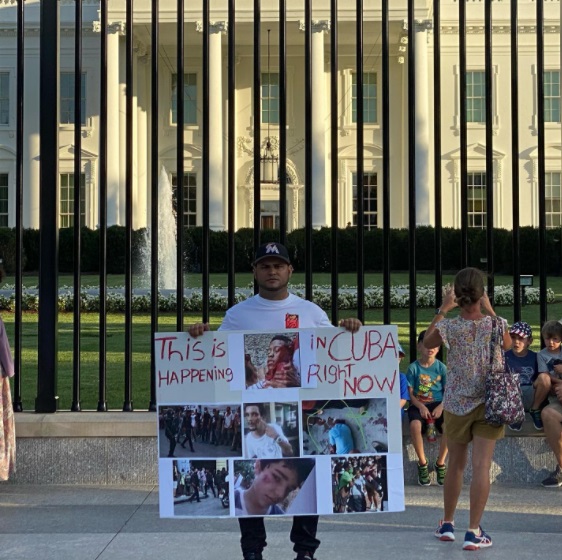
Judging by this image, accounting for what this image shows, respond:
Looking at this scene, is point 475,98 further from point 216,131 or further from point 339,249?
→ point 339,249

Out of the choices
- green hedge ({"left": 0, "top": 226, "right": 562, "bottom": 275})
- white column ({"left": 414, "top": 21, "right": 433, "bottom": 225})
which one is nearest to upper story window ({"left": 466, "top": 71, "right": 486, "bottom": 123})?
white column ({"left": 414, "top": 21, "right": 433, "bottom": 225})

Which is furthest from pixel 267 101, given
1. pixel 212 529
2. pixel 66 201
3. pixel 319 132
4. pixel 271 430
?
pixel 271 430

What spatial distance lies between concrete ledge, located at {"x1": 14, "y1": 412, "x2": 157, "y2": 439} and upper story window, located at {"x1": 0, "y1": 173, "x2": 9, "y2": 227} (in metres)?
33.9

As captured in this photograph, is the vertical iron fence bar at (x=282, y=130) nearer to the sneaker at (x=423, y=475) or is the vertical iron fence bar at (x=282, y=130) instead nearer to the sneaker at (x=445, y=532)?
the sneaker at (x=423, y=475)

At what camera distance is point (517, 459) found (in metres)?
6.72

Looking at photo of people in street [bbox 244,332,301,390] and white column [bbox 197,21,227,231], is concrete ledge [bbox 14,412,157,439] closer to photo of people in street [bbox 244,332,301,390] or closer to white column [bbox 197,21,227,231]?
photo of people in street [bbox 244,332,301,390]

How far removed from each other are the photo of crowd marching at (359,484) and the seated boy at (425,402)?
1.78m

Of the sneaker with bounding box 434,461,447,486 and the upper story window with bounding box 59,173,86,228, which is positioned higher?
the upper story window with bounding box 59,173,86,228

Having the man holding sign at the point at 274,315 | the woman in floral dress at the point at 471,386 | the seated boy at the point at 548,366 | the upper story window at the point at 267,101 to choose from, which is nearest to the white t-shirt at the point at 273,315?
the man holding sign at the point at 274,315

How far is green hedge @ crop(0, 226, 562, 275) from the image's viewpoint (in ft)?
83.3

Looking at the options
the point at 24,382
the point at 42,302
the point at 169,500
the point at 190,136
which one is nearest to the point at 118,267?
the point at 190,136

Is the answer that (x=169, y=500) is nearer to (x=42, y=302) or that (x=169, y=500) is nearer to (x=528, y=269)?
(x=42, y=302)

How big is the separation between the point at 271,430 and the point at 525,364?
2.82 m

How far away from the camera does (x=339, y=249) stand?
26453 mm
